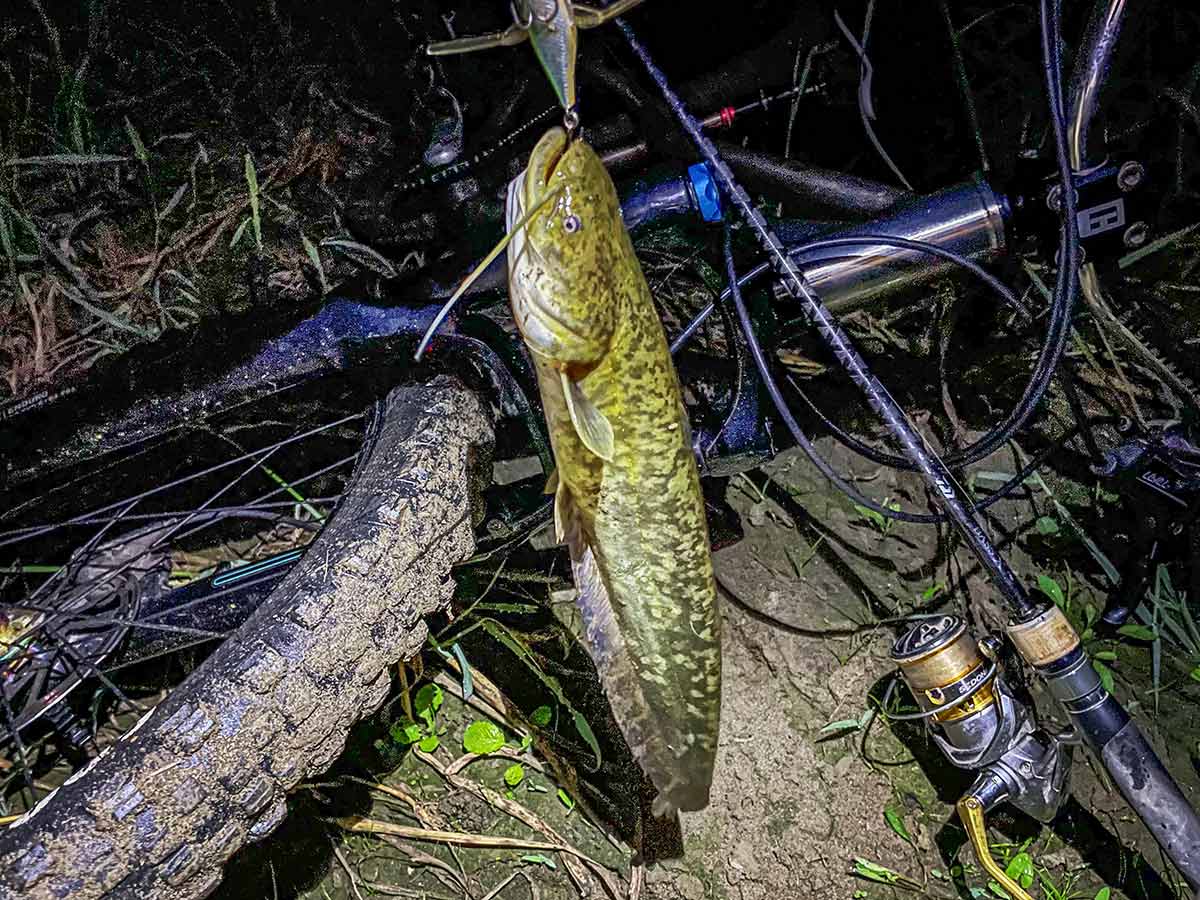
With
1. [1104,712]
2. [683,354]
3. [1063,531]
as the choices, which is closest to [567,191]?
[683,354]

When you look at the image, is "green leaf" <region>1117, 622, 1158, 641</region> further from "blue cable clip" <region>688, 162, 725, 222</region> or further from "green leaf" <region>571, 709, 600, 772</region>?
"blue cable clip" <region>688, 162, 725, 222</region>

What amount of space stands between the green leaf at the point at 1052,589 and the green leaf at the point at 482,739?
7.22 ft

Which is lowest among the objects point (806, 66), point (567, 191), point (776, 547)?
point (776, 547)

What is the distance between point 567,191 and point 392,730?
200cm

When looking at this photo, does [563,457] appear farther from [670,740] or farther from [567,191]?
[670,740]

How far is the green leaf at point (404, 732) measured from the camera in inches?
113

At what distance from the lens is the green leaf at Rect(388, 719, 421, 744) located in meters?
2.87

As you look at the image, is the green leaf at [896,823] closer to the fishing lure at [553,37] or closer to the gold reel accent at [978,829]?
the gold reel accent at [978,829]

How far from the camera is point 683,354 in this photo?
127 inches

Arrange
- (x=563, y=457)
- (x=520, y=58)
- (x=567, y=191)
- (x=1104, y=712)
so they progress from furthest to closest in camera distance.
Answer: (x=520, y=58) < (x=1104, y=712) < (x=563, y=457) < (x=567, y=191)

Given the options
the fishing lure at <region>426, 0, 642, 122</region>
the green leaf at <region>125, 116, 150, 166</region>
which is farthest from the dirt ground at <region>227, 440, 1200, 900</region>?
the green leaf at <region>125, 116, 150, 166</region>

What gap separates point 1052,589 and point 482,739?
7.52 ft

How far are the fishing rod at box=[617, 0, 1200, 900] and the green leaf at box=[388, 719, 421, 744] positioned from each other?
1.67m

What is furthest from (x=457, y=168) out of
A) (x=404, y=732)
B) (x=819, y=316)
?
(x=404, y=732)
